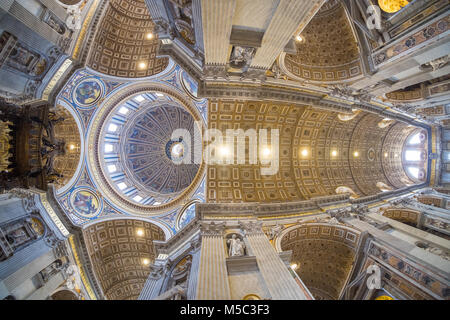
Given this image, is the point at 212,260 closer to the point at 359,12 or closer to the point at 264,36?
the point at 264,36

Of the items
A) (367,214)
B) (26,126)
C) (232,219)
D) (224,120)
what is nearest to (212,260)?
(232,219)

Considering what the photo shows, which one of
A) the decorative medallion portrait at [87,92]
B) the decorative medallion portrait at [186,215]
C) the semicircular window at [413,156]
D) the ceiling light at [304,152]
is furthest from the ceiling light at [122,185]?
the semicircular window at [413,156]

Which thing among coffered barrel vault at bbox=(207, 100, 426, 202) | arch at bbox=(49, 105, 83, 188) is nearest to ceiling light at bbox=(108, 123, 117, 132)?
arch at bbox=(49, 105, 83, 188)

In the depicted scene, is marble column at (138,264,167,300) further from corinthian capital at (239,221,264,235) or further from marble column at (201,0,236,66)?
marble column at (201,0,236,66)

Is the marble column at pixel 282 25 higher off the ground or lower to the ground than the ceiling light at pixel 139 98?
higher

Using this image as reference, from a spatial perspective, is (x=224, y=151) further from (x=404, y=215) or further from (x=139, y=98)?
(x=404, y=215)

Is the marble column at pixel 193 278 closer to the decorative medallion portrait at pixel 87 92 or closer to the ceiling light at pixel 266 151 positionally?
the ceiling light at pixel 266 151

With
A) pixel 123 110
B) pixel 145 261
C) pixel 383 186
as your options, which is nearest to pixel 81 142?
pixel 123 110
